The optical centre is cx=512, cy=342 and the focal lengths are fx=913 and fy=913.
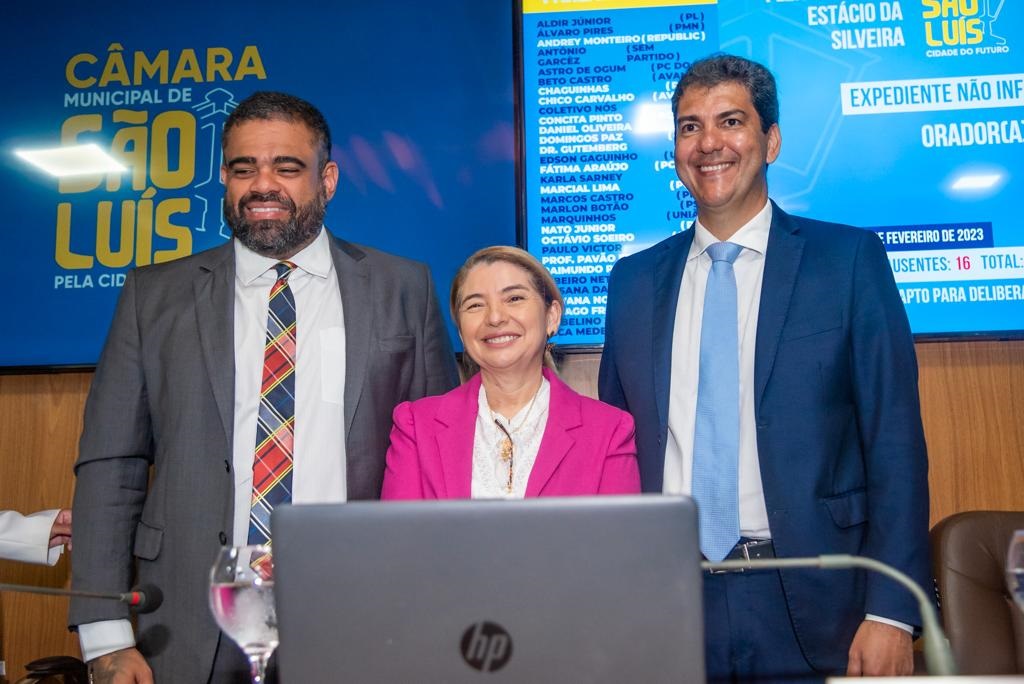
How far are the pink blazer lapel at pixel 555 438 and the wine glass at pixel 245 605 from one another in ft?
2.62

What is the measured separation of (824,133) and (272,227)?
5.52 ft

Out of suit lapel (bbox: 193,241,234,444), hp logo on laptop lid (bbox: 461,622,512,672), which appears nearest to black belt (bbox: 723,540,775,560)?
hp logo on laptop lid (bbox: 461,622,512,672)

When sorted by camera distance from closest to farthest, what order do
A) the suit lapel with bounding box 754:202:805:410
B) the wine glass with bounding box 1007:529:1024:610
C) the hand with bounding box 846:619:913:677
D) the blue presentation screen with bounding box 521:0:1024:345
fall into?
the wine glass with bounding box 1007:529:1024:610
the hand with bounding box 846:619:913:677
the suit lapel with bounding box 754:202:805:410
the blue presentation screen with bounding box 521:0:1024:345

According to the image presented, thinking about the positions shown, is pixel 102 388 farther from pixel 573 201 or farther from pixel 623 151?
pixel 623 151

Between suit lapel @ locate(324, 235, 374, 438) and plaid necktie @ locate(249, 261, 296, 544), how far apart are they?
123mm

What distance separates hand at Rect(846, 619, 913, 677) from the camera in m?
1.70

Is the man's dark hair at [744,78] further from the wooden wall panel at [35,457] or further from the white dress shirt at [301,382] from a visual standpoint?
the wooden wall panel at [35,457]

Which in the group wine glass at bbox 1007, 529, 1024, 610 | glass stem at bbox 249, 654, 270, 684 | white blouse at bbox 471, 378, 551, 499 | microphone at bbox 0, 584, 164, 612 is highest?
white blouse at bbox 471, 378, 551, 499

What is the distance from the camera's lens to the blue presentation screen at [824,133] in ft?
8.87

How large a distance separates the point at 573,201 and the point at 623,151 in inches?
8.9

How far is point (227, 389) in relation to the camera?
79.8 inches

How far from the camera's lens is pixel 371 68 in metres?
3.03

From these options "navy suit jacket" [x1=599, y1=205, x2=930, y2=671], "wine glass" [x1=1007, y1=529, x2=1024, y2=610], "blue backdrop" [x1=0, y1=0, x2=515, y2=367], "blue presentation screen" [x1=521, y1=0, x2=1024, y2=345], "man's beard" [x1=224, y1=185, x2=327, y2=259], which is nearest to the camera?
"wine glass" [x1=1007, y1=529, x2=1024, y2=610]

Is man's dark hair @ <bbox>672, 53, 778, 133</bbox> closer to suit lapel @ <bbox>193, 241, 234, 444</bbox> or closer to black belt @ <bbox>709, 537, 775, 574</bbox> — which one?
black belt @ <bbox>709, 537, 775, 574</bbox>
